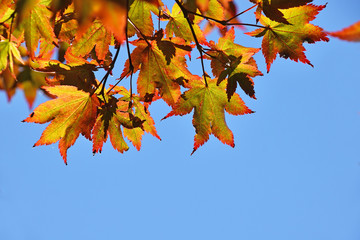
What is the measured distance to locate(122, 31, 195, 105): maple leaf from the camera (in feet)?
3.98

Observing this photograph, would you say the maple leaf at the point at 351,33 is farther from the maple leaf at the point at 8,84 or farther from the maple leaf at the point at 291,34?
the maple leaf at the point at 8,84

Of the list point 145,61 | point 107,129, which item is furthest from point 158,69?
point 107,129

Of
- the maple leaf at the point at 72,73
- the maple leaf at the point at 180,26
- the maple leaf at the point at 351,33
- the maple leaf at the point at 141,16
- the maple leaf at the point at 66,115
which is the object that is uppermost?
the maple leaf at the point at 180,26

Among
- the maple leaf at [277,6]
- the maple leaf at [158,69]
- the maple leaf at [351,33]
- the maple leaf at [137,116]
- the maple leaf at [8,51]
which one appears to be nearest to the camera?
the maple leaf at [351,33]

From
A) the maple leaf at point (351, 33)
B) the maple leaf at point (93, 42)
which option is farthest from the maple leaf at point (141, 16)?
the maple leaf at point (351, 33)

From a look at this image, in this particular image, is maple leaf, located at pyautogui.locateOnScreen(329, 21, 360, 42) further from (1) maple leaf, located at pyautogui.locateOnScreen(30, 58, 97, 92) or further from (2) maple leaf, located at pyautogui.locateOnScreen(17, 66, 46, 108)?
(2) maple leaf, located at pyautogui.locateOnScreen(17, 66, 46, 108)

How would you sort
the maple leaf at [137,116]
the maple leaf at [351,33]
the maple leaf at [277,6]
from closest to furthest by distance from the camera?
the maple leaf at [351,33] → the maple leaf at [277,6] → the maple leaf at [137,116]

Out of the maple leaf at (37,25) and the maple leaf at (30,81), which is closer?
the maple leaf at (37,25)

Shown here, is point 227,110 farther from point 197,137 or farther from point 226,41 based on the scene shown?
point 226,41

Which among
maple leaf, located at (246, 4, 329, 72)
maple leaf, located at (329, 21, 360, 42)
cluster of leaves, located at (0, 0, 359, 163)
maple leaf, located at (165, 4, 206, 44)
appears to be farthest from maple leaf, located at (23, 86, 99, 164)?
maple leaf, located at (329, 21, 360, 42)

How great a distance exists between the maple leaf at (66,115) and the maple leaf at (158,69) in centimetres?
22

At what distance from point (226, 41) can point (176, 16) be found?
25 centimetres

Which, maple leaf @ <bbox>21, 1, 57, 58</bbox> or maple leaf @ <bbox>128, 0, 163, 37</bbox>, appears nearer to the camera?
maple leaf @ <bbox>21, 1, 57, 58</bbox>

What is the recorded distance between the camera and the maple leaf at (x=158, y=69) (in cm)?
121
